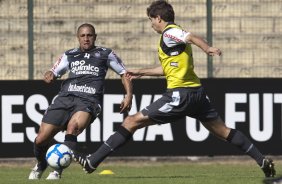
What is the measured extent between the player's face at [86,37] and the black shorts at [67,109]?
686 mm

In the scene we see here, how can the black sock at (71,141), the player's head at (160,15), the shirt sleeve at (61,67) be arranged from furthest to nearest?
the shirt sleeve at (61,67) < the black sock at (71,141) < the player's head at (160,15)

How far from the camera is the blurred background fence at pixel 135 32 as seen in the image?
60.7 feet

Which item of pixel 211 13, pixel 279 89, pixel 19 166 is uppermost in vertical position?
pixel 211 13

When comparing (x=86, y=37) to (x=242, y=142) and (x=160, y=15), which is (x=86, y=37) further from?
(x=242, y=142)

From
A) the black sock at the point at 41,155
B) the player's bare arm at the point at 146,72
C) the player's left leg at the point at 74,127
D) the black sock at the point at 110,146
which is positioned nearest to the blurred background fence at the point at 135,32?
the black sock at the point at 41,155

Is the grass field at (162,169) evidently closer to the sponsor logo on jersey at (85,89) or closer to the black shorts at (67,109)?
the black shorts at (67,109)

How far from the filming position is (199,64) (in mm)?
18641

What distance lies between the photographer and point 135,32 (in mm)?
19469

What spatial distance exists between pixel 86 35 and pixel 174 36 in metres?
1.84

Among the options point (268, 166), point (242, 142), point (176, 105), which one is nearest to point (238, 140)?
point (242, 142)

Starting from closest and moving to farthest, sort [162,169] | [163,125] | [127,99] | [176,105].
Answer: [176,105] → [127,99] → [162,169] → [163,125]

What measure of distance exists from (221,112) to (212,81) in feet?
1.81

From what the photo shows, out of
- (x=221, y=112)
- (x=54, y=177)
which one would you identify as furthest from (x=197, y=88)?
(x=221, y=112)

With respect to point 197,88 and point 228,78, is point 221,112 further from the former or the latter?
point 197,88
